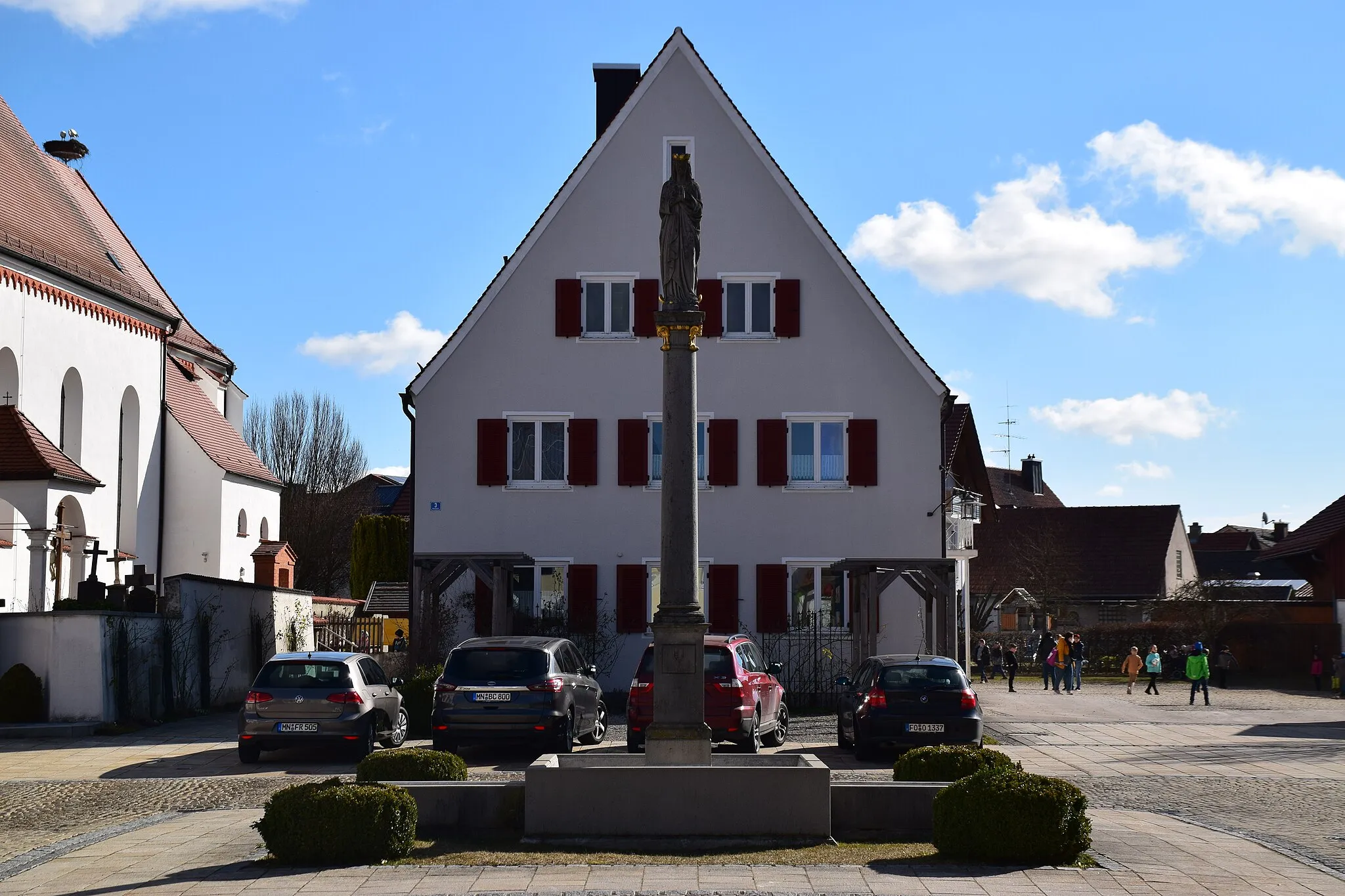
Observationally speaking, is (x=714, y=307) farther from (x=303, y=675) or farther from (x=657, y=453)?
(x=303, y=675)

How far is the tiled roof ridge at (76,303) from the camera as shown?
3186 centimetres

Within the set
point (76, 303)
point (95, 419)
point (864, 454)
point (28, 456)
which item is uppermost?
point (76, 303)

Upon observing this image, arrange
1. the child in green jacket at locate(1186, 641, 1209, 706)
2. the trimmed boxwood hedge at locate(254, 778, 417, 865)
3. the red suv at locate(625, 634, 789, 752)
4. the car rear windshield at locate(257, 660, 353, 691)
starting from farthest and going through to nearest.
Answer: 1. the child in green jacket at locate(1186, 641, 1209, 706)
2. the red suv at locate(625, 634, 789, 752)
3. the car rear windshield at locate(257, 660, 353, 691)
4. the trimmed boxwood hedge at locate(254, 778, 417, 865)

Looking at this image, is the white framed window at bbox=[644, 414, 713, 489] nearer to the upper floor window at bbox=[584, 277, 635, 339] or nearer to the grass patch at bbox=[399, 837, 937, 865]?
the upper floor window at bbox=[584, 277, 635, 339]

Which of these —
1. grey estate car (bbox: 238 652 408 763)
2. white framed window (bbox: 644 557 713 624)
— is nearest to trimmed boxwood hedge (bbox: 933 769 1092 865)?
grey estate car (bbox: 238 652 408 763)

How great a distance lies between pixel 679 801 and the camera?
39.4ft

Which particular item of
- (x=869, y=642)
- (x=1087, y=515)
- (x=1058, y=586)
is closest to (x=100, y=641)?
(x=869, y=642)

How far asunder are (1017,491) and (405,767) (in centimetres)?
7398

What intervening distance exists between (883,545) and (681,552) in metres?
17.6

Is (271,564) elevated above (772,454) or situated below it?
below

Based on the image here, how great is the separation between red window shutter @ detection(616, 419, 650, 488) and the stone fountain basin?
18764 mm

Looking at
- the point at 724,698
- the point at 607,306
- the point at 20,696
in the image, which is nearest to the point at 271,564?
the point at 607,306

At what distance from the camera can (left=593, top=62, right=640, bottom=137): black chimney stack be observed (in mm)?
35875

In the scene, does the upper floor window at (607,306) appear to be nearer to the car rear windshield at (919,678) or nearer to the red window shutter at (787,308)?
the red window shutter at (787,308)
